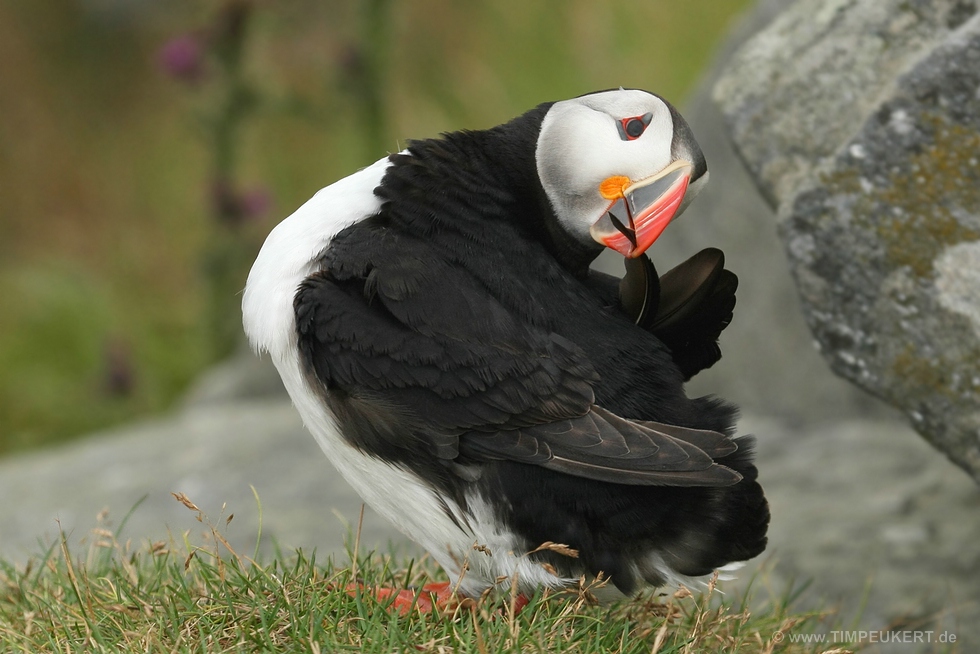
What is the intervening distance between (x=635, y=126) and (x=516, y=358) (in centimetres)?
72

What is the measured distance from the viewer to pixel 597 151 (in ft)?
10.3

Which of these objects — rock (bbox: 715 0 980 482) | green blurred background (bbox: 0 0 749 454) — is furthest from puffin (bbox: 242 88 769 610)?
green blurred background (bbox: 0 0 749 454)

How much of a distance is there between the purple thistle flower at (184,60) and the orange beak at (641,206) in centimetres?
580

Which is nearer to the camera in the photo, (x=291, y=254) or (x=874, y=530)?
(x=291, y=254)

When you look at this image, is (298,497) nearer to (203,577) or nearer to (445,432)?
(203,577)

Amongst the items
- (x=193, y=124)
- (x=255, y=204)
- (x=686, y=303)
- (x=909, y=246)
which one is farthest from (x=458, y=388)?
(x=193, y=124)

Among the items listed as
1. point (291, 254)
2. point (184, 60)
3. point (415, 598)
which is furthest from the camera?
point (184, 60)

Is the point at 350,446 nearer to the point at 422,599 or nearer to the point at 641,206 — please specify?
the point at 422,599

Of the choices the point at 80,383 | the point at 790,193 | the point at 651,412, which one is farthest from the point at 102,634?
the point at 80,383

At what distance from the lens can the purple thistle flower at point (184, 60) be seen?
8219 mm

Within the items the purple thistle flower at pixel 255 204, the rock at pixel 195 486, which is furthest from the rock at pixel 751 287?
the purple thistle flower at pixel 255 204

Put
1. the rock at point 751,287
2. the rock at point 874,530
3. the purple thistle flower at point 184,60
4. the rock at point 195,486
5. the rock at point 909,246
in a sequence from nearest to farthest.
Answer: the rock at point 909,246, the rock at point 874,530, the rock at point 195,486, the rock at point 751,287, the purple thistle flower at point 184,60

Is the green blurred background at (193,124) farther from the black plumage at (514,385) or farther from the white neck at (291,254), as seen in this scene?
the black plumage at (514,385)

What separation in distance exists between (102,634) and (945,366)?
2.60 m
